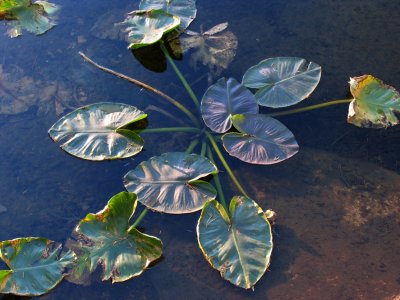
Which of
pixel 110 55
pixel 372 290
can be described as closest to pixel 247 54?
pixel 110 55

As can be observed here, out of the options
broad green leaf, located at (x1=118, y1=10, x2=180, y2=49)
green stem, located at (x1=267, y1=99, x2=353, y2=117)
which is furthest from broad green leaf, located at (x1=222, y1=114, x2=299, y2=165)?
broad green leaf, located at (x1=118, y1=10, x2=180, y2=49)

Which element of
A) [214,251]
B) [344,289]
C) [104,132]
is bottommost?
[344,289]

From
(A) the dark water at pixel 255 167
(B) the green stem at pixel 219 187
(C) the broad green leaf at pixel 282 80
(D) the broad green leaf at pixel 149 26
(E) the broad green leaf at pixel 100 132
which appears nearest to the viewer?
(A) the dark water at pixel 255 167

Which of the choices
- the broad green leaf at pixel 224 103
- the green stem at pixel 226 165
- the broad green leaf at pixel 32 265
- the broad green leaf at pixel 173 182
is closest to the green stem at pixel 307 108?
the broad green leaf at pixel 224 103

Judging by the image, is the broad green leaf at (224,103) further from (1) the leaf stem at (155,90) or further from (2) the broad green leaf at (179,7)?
(2) the broad green leaf at (179,7)

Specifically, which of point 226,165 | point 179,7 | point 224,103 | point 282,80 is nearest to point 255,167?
point 226,165

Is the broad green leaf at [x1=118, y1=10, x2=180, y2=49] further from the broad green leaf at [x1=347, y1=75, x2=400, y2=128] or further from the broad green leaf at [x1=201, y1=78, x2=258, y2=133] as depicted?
the broad green leaf at [x1=347, y1=75, x2=400, y2=128]

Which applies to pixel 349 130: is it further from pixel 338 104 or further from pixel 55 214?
pixel 55 214
